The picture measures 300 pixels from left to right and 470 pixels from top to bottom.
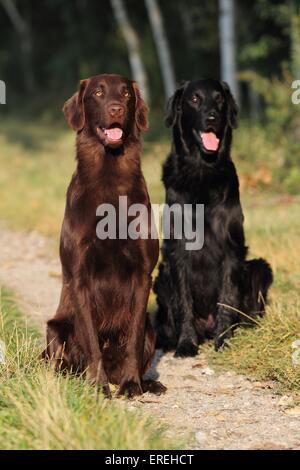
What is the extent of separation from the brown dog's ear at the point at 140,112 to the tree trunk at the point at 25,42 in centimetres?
2810

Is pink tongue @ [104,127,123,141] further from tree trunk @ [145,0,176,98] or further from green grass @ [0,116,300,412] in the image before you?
tree trunk @ [145,0,176,98]

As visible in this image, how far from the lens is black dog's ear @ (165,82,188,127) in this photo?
548 cm

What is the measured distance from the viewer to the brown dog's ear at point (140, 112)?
4.44 meters

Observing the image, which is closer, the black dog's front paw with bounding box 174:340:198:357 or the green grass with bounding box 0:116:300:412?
the green grass with bounding box 0:116:300:412

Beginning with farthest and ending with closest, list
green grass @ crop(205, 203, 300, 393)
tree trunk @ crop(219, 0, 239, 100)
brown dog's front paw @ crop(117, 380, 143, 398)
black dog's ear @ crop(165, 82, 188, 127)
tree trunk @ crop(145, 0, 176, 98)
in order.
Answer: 1. tree trunk @ crop(145, 0, 176, 98)
2. tree trunk @ crop(219, 0, 239, 100)
3. black dog's ear @ crop(165, 82, 188, 127)
4. green grass @ crop(205, 203, 300, 393)
5. brown dog's front paw @ crop(117, 380, 143, 398)

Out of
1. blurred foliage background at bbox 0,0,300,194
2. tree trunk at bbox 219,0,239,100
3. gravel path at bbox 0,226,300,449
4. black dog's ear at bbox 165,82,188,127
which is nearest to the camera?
gravel path at bbox 0,226,300,449

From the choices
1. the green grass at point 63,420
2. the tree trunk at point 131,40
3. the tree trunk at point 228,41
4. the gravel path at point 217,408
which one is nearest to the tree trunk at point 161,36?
the tree trunk at point 131,40

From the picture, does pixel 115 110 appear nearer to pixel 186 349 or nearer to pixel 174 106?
pixel 174 106

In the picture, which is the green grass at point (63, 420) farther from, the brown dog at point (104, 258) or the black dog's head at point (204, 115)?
the black dog's head at point (204, 115)

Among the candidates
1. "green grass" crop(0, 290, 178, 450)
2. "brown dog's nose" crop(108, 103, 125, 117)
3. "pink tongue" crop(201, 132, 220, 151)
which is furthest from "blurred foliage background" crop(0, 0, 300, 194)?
"green grass" crop(0, 290, 178, 450)

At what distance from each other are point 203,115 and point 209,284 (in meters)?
1.17

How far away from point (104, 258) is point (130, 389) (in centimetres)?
75

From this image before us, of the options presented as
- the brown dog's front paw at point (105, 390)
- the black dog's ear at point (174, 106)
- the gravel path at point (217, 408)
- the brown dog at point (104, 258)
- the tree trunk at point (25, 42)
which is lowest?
A: the gravel path at point (217, 408)

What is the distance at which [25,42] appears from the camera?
106 ft
